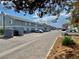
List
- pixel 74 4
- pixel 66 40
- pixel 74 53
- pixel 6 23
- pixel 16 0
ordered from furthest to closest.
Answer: pixel 6 23, pixel 66 40, pixel 74 53, pixel 74 4, pixel 16 0

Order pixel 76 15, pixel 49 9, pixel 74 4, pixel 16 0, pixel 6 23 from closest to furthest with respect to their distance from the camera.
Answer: pixel 16 0 < pixel 49 9 < pixel 74 4 < pixel 76 15 < pixel 6 23

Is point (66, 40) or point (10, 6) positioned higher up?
point (10, 6)

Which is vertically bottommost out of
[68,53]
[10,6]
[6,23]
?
[6,23]

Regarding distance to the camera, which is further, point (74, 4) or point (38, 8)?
point (74, 4)

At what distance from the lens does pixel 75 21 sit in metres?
12.7

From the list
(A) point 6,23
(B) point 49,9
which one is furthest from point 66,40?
(A) point 6,23

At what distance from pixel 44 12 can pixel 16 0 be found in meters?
1.36

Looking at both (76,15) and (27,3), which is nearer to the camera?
(27,3)

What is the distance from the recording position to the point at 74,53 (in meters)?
15.6

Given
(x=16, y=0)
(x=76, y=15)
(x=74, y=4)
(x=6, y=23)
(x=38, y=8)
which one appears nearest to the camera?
(x=16, y=0)

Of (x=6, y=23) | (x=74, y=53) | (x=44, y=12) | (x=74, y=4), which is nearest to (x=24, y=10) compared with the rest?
(x=44, y=12)

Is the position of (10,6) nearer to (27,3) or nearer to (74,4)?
(27,3)

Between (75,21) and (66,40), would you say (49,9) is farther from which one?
(66,40)

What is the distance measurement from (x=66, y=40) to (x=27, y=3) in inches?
992
